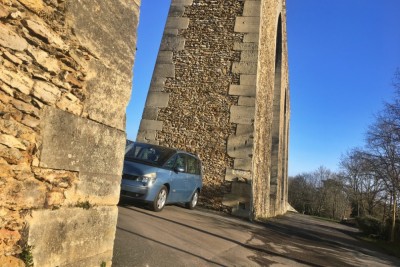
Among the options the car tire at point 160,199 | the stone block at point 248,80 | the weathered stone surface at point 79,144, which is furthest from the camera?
the stone block at point 248,80

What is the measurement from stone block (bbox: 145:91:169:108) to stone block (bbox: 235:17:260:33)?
11.3 ft

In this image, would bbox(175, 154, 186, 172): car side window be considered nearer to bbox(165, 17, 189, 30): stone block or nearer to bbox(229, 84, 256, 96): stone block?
bbox(229, 84, 256, 96): stone block

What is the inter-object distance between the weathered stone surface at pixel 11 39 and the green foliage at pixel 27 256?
1.53 meters

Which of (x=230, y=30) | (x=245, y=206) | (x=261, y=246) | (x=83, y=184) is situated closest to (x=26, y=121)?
(x=83, y=184)

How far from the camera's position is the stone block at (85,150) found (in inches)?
122

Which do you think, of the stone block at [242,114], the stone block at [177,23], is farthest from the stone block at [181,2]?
the stone block at [242,114]

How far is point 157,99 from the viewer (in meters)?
13.2

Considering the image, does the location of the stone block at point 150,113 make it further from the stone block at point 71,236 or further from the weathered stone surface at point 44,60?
the weathered stone surface at point 44,60

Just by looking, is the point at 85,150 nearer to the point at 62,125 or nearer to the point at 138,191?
the point at 62,125

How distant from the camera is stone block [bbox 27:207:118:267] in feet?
9.89

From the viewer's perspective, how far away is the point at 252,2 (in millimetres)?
13250

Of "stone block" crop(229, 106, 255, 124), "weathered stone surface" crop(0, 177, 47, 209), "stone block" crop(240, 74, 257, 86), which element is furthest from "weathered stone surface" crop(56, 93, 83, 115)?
"stone block" crop(240, 74, 257, 86)

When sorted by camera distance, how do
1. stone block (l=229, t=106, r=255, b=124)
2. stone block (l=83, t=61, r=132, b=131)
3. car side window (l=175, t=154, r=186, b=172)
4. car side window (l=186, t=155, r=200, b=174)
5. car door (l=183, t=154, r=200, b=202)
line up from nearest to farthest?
stone block (l=83, t=61, r=132, b=131), car side window (l=175, t=154, r=186, b=172), car door (l=183, t=154, r=200, b=202), car side window (l=186, t=155, r=200, b=174), stone block (l=229, t=106, r=255, b=124)

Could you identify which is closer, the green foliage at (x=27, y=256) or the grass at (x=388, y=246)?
the green foliage at (x=27, y=256)
